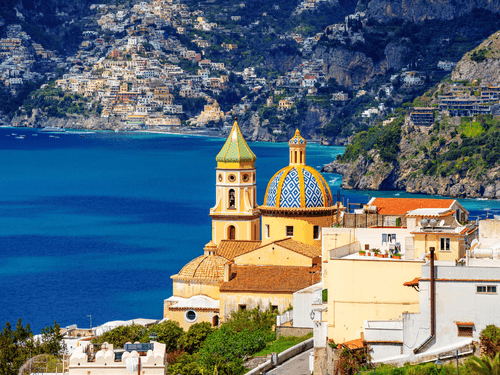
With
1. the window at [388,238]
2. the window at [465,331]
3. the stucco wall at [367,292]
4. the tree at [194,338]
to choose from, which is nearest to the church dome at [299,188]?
the tree at [194,338]

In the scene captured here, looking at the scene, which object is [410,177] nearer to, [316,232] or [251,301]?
[316,232]

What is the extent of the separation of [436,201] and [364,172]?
9899 cm

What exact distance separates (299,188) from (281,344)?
36.0ft

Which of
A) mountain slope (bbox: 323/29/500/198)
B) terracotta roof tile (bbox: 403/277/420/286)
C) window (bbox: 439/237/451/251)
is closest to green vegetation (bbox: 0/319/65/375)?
terracotta roof tile (bbox: 403/277/420/286)

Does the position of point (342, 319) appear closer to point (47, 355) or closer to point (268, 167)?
point (47, 355)

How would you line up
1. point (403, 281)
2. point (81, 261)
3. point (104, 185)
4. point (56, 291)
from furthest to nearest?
point (104, 185)
point (81, 261)
point (56, 291)
point (403, 281)

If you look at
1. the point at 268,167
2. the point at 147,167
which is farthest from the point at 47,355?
the point at 147,167

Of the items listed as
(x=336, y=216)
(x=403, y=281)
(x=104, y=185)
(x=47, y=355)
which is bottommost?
(x=47, y=355)

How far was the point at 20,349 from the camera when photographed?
34.4 meters

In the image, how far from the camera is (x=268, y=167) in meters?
148

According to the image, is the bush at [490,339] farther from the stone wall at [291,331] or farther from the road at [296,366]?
the stone wall at [291,331]

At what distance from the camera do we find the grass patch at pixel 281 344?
2944 centimetres

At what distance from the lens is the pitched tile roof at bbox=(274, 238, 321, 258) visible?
3838 centimetres

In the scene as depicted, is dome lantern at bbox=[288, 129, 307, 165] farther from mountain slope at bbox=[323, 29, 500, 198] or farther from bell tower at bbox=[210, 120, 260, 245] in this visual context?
mountain slope at bbox=[323, 29, 500, 198]
